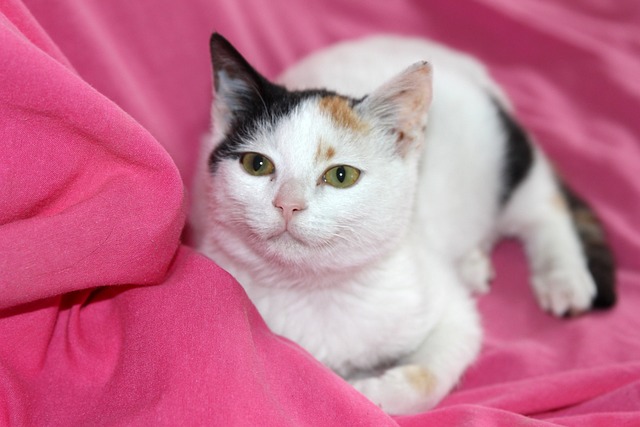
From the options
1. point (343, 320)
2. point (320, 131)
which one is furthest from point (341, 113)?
point (343, 320)

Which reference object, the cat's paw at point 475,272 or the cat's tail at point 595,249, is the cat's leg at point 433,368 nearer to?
the cat's paw at point 475,272

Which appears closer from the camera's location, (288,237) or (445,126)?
Result: (288,237)

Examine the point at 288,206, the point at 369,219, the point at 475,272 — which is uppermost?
the point at 288,206

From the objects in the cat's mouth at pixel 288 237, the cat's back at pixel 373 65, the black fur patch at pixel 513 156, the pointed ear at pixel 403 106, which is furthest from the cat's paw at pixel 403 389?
Answer: the black fur patch at pixel 513 156

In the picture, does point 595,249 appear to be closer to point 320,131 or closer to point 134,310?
point 320,131

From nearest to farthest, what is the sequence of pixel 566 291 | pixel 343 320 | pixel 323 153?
pixel 323 153 < pixel 343 320 < pixel 566 291

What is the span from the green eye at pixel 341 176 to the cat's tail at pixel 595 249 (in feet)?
Answer: 3.43

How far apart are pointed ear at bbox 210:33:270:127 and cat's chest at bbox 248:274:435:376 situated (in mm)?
481

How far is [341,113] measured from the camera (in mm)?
1607

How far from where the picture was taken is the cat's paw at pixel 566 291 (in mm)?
2123

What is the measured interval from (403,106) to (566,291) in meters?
0.92

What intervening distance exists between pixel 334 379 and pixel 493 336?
A: 79cm

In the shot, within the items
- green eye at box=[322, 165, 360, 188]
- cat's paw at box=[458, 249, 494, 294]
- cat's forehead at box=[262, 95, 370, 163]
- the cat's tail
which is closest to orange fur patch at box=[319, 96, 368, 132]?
cat's forehead at box=[262, 95, 370, 163]

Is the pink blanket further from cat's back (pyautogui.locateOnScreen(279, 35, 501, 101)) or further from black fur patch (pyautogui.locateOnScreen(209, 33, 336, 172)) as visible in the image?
cat's back (pyautogui.locateOnScreen(279, 35, 501, 101))
